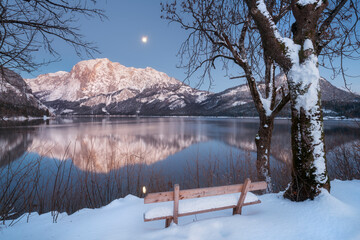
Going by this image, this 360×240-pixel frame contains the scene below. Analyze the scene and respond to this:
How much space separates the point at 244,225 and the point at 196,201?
815 millimetres

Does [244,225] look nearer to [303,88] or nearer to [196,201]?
[196,201]

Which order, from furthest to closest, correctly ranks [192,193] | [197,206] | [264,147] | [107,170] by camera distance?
[107,170], [264,147], [197,206], [192,193]

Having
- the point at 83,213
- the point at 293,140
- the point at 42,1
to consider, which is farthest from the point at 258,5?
the point at 83,213

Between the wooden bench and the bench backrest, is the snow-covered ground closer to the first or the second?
the wooden bench

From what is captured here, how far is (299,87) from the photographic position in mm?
3299

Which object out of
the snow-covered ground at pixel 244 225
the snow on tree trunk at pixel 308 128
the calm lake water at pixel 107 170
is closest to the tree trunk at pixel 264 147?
the snow-covered ground at pixel 244 225

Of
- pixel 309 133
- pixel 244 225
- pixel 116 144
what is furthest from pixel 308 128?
pixel 116 144

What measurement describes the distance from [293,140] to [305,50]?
1.70 meters

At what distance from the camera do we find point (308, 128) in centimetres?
323

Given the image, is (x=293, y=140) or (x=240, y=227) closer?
(x=240, y=227)

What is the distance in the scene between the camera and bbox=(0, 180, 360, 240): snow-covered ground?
260cm

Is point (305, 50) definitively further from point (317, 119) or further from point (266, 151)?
point (266, 151)

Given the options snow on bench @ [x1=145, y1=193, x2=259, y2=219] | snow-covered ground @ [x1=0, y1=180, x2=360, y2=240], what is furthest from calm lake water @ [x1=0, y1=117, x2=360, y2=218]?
snow on bench @ [x1=145, y1=193, x2=259, y2=219]

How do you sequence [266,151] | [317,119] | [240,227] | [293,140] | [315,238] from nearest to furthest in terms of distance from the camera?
[315,238], [240,227], [317,119], [293,140], [266,151]
